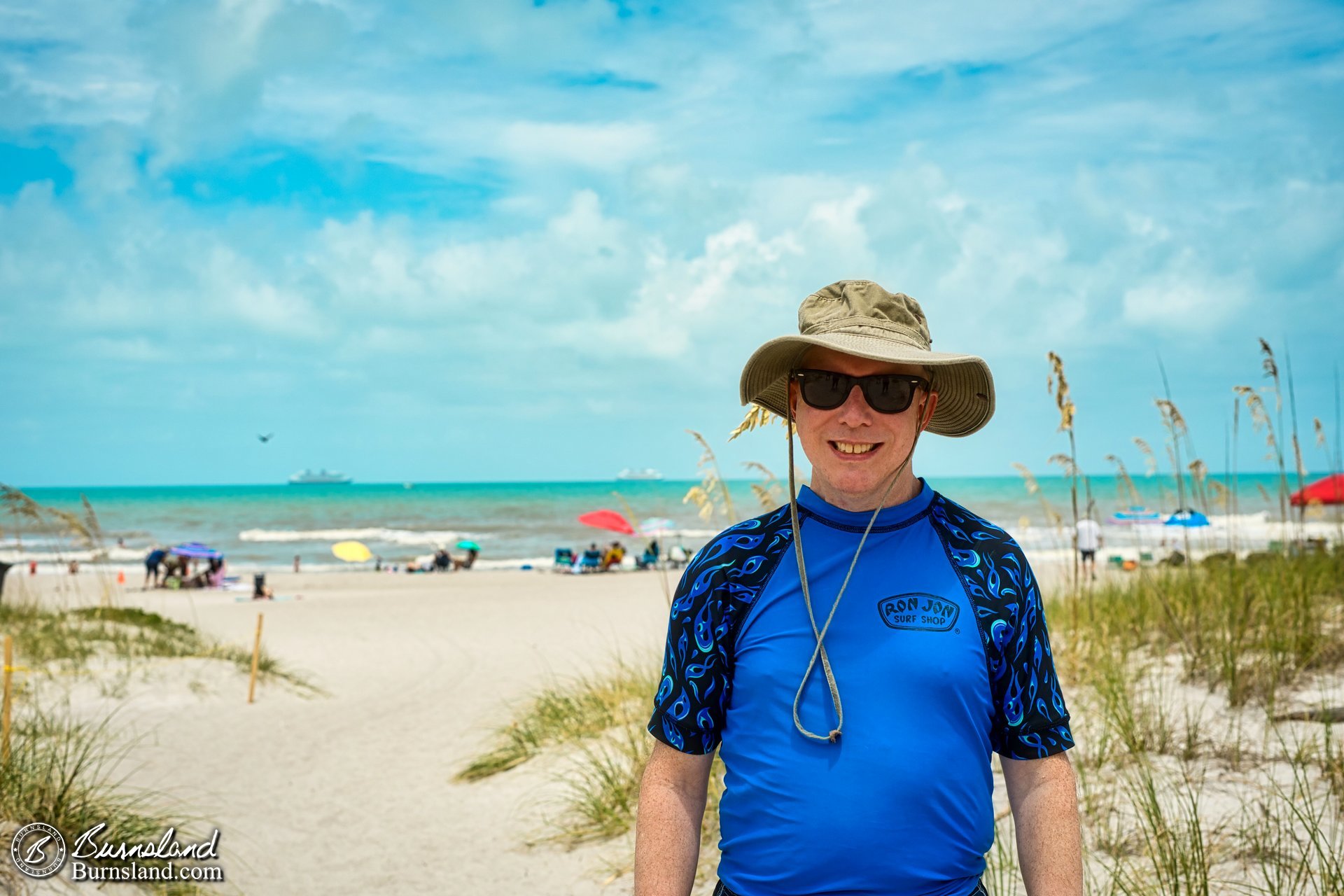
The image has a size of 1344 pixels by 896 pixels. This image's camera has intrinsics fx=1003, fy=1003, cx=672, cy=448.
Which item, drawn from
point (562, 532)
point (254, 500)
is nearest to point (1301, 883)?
point (562, 532)

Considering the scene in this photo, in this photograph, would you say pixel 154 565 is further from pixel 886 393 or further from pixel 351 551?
pixel 886 393

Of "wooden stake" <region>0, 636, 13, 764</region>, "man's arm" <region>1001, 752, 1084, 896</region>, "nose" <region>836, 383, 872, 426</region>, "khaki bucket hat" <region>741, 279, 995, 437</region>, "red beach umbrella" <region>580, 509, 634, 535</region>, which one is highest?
"khaki bucket hat" <region>741, 279, 995, 437</region>

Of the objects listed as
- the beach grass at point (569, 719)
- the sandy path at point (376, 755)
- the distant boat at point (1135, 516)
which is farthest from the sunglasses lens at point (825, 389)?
the distant boat at point (1135, 516)

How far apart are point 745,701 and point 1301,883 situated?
2622 millimetres

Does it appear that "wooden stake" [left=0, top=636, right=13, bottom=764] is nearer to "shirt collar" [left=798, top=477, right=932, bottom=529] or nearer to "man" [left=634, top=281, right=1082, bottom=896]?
"man" [left=634, top=281, right=1082, bottom=896]

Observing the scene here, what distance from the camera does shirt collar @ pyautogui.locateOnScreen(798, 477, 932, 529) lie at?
6.41 ft

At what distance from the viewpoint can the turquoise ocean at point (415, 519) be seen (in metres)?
35.9

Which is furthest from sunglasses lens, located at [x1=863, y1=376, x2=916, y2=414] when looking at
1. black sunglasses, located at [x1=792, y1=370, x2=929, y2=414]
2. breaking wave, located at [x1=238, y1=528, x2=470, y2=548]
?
breaking wave, located at [x1=238, y1=528, x2=470, y2=548]

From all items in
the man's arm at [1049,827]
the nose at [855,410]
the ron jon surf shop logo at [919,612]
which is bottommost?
the man's arm at [1049,827]

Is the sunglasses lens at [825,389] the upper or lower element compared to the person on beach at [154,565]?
upper

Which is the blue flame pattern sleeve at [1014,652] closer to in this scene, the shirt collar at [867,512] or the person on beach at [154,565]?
the shirt collar at [867,512]

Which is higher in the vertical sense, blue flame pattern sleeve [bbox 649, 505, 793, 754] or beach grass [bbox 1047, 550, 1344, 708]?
blue flame pattern sleeve [bbox 649, 505, 793, 754]

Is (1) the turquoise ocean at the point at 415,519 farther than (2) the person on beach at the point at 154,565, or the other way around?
(1) the turquoise ocean at the point at 415,519

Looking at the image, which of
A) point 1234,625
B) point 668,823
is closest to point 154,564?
point 1234,625
